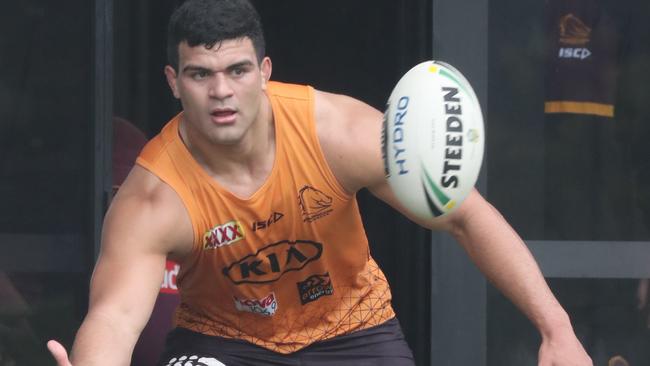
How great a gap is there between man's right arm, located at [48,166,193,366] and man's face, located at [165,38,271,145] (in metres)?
0.23

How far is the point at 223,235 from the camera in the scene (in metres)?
4.29

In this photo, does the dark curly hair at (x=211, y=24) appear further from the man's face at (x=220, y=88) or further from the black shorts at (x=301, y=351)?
the black shorts at (x=301, y=351)

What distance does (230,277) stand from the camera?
4.38 m

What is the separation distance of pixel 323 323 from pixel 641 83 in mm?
1948

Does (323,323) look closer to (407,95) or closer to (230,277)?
(230,277)

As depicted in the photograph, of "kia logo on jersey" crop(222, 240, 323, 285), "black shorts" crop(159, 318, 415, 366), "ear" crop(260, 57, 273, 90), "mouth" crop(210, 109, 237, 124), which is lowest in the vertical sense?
"black shorts" crop(159, 318, 415, 366)

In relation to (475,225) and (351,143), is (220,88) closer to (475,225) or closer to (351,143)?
(351,143)

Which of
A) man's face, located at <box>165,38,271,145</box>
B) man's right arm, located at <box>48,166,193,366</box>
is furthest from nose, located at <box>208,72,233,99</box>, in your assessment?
man's right arm, located at <box>48,166,193,366</box>

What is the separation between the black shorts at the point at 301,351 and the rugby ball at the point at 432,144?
0.71m

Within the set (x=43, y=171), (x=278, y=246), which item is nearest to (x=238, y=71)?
(x=278, y=246)

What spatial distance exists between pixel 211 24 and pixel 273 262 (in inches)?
29.5

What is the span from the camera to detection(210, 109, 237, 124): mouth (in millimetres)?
4191

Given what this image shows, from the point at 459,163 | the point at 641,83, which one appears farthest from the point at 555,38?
the point at 459,163

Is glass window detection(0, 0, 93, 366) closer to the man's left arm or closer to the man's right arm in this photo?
the man's right arm
